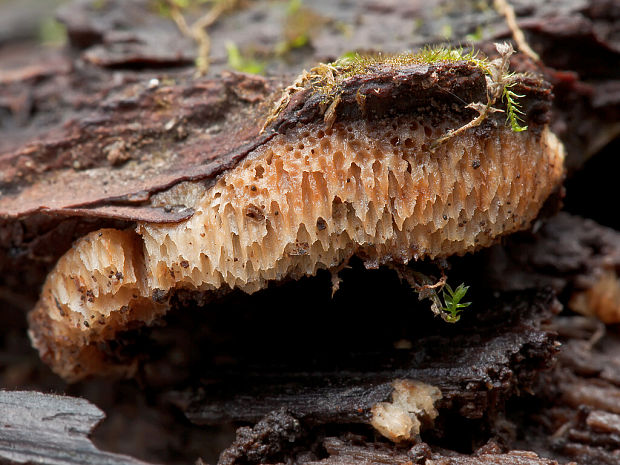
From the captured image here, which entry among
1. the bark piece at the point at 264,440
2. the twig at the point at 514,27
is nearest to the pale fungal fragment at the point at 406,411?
the bark piece at the point at 264,440

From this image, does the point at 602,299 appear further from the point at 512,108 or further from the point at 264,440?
the point at 264,440

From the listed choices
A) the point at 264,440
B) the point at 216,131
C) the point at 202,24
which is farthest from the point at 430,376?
the point at 202,24

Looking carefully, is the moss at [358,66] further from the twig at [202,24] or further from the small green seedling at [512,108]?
the twig at [202,24]

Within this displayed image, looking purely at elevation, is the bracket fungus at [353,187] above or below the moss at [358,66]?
below

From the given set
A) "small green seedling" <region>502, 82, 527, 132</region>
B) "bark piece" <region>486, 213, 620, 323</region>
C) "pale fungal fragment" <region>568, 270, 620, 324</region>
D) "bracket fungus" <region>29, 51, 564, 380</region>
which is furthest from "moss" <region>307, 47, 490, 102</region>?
"pale fungal fragment" <region>568, 270, 620, 324</region>

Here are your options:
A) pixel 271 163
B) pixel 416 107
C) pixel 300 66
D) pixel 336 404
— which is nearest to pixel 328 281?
pixel 336 404

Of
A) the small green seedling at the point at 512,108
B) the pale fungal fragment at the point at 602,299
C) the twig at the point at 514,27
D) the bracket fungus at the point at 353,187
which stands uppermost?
the twig at the point at 514,27
